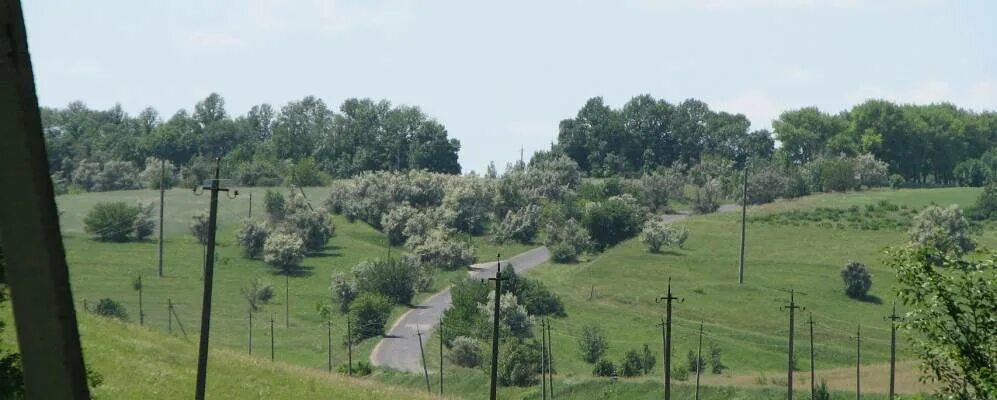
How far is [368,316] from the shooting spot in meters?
106

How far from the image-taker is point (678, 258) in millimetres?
126438

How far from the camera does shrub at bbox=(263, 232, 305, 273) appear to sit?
125 m

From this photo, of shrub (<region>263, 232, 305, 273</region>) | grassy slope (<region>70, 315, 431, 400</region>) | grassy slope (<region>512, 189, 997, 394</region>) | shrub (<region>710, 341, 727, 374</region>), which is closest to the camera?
grassy slope (<region>70, 315, 431, 400</region>)

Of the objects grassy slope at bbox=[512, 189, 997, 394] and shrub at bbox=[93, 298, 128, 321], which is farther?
grassy slope at bbox=[512, 189, 997, 394]

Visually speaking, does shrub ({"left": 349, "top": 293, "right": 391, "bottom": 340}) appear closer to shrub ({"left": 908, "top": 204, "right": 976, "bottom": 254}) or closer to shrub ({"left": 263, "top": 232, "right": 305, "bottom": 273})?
shrub ({"left": 263, "top": 232, "right": 305, "bottom": 273})

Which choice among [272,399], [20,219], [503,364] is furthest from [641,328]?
[20,219]

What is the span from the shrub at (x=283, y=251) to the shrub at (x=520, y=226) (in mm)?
37080

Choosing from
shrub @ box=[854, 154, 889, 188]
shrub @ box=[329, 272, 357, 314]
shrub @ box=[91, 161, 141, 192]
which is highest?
shrub @ box=[854, 154, 889, 188]

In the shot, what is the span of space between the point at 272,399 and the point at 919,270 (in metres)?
20.1

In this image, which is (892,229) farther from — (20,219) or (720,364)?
(20,219)

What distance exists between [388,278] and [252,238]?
18.3 m

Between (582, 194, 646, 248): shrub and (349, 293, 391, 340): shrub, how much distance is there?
46.9 metres

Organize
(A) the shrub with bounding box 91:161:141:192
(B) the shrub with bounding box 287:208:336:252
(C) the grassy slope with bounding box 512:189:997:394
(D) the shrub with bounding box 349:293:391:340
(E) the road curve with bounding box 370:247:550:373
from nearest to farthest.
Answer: (E) the road curve with bounding box 370:247:550:373 < (C) the grassy slope with bounding box 512:189:997:394 < (D) the shrub with bounding box 349:293:391:340 < (B) the shrub with bounding box 287:208:336:252 < (A) the shrub with bounding box 91:161:141:192

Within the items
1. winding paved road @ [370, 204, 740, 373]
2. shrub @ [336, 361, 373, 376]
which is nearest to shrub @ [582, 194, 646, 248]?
winding paved road @ [370, 204, 740, 373]
